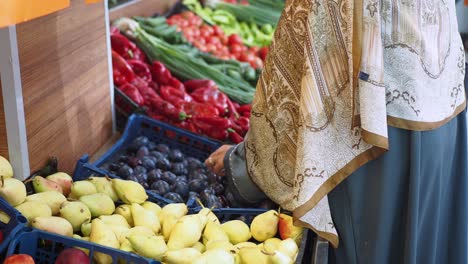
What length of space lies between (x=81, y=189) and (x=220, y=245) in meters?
0.54

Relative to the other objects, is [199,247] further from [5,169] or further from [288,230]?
[5,169]

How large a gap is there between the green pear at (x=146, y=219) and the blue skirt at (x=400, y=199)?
0.54m

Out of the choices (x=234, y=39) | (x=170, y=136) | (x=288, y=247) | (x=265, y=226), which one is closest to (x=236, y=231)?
(x=265, y=226)

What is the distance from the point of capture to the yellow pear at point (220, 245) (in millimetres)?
1783

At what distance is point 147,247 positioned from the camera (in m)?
1.66

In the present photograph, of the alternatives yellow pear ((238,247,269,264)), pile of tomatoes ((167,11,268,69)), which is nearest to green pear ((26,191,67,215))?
yellow pear ((238,247,269,264))

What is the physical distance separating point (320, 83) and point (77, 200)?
90cm

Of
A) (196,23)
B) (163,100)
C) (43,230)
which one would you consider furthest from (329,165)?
(196,23)

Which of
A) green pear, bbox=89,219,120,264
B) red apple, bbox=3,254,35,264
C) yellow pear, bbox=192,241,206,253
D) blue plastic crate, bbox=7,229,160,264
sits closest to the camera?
red apple, bbox=3,254,35,264

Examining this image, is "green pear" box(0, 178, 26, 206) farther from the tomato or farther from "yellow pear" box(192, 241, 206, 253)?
the tomato

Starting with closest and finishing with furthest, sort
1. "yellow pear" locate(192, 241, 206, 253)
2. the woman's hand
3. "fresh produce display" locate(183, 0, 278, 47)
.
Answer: "yellow pear" locate(192, 241, 206, 253) < the woman's hand < "fresh produce display" locate(183, 0, 278, 47)

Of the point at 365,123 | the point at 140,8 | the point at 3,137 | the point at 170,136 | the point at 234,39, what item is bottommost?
the point at 234,39

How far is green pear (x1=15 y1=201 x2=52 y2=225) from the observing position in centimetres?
181

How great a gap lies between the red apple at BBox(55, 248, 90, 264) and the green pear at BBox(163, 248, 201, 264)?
21cm
